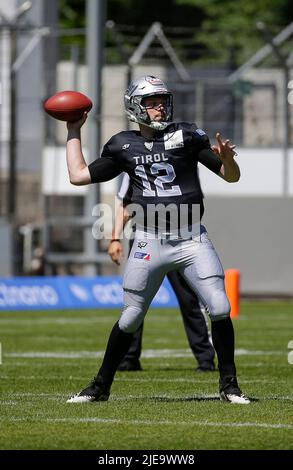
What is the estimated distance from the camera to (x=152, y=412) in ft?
24.5

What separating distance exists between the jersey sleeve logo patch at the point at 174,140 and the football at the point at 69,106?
1.80ft

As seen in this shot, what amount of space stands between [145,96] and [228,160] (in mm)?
673

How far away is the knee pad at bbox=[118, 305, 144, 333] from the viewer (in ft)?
25.8

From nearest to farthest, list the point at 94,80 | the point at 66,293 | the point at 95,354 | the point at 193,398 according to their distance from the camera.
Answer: the point at 193,398 → the point at 95,354 → the point at 66,293 → the point at 94,80

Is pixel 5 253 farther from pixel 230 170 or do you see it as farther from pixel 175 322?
pixel 230 170

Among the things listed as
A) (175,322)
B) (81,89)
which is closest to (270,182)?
(81,89)

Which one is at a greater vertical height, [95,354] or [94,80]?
[94,80]

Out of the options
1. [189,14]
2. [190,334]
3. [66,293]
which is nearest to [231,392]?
[190,334]

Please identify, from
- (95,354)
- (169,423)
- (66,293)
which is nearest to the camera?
(169,423)

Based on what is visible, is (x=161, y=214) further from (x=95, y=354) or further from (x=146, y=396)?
(x=95, y=354)

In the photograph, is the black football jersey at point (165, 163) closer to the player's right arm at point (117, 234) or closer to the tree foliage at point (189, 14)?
the player's right arm at point (117, 234)

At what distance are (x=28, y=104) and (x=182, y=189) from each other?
15.6 meters

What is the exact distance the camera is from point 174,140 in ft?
25.8

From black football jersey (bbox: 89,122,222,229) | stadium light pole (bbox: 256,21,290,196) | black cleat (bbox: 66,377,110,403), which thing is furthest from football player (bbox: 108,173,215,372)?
stadium light pole (bbox: 256,21,290,196)
